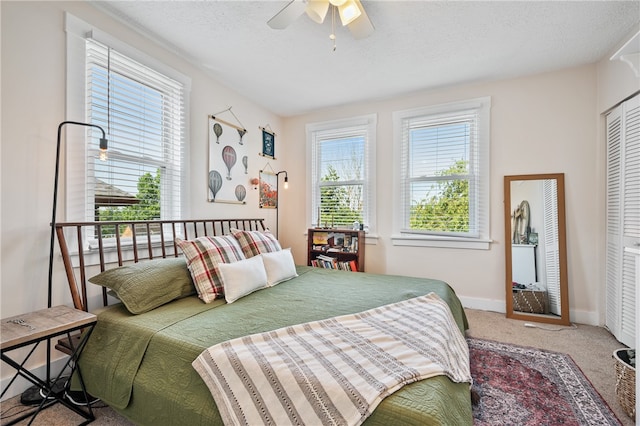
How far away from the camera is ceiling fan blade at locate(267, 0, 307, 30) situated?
1748mm

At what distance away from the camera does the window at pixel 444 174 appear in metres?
3.28

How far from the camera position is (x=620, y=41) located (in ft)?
7.99

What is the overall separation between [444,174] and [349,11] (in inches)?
89.3

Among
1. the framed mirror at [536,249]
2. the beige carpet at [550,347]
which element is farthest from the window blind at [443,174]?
the beige carpet at [550,347]

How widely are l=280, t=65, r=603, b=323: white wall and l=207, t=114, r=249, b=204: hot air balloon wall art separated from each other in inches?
67.6

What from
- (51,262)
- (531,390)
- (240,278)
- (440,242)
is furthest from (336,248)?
(51,262)

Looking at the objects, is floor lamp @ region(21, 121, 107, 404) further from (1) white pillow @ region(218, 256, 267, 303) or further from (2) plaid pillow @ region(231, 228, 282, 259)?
(2) plaid pillow @ region(231, 228, 282, 259)

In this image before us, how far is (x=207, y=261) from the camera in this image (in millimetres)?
2119

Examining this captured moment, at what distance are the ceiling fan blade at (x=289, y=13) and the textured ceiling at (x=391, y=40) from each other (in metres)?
0.26

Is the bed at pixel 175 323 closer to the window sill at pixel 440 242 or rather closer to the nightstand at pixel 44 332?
the nightstand at pixel 44 332

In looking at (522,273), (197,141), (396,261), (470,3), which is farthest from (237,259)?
(522,273)

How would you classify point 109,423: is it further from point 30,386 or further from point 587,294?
point 587,294

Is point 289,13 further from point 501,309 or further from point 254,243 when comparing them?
point 501,309

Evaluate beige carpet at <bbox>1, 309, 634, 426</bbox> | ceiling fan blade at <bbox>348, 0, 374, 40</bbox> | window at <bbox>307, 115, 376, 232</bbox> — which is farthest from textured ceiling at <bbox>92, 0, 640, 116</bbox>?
beige carpet at <bbox>1, 309, 634, 426</bbox>
